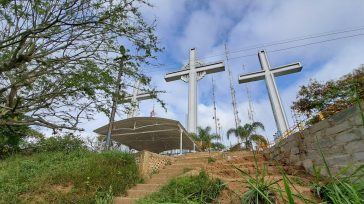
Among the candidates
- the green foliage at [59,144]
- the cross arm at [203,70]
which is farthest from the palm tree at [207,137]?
the green foliage at [59,144]

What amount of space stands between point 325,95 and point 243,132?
7703 mm

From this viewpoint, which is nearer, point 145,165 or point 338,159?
point 338,159

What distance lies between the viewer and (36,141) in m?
12.7

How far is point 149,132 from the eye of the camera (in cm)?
1371

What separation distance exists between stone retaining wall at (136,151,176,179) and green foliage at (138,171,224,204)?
7.80 feet

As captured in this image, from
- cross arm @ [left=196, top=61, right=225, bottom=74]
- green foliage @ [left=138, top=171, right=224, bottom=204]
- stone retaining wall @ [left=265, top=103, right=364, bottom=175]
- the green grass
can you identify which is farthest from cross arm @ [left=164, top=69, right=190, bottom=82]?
green foliage @ [left=138, top=171, right=224, bottom=204]

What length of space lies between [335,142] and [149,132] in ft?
32.3

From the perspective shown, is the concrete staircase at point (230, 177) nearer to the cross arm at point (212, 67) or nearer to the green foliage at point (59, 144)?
the green foliage at point (59, 144)

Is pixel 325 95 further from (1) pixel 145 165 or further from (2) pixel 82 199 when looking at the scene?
(2) pixel 82 199

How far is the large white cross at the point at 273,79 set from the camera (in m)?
17.5

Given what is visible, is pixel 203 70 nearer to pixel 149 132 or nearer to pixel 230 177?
pixel 149 132

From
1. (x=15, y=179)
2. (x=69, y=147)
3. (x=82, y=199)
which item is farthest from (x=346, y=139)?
(x=69, y=147)

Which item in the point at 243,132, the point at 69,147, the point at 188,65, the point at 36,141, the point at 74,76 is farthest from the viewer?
the point at 188,65

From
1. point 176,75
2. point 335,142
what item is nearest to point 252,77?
point 176,75
